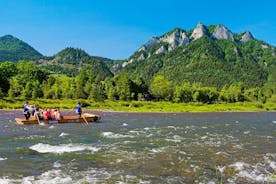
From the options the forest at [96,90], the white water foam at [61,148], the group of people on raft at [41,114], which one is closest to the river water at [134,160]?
the white water foam at [61,148]

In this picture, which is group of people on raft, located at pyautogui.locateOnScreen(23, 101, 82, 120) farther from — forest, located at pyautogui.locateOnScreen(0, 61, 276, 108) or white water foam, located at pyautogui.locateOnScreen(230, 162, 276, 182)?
forest, located at pyautogui.locateOnScreen(0, 61, 276, 108)

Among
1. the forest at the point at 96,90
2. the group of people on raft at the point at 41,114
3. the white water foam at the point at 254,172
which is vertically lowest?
the white water foam at the point at 254,172

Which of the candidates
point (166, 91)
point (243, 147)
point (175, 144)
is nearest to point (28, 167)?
point (175, 144)

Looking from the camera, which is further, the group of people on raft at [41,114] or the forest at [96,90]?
the forest at [96,90]

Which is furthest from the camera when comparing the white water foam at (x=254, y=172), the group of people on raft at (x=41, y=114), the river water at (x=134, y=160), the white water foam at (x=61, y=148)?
the group of people on raft at (x=41, y=114)

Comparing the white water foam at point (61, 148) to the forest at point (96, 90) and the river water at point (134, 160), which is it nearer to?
the river water at point (134, 160)

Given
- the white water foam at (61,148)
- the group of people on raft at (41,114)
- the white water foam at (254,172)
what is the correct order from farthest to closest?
the group of people on raft at (41,114) < the white water foam at (61,148) < the white water foam at (254,172)

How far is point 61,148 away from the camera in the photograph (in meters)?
25.7

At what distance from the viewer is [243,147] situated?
2806 cm

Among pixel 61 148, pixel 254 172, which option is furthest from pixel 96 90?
pixel 254 172

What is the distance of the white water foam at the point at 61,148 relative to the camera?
24.5 m

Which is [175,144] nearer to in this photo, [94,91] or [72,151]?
[72,151]

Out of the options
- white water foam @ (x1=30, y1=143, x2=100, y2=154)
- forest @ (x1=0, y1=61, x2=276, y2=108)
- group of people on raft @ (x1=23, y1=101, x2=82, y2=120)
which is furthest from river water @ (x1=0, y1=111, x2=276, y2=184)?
forest @ (x1=0, y1=61, x2=276, y2=108)

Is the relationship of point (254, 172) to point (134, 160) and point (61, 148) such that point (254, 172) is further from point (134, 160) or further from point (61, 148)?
point (61, 148)
